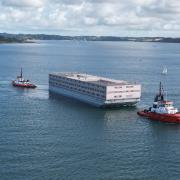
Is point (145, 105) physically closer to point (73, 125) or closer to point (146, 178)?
point (73, 125)

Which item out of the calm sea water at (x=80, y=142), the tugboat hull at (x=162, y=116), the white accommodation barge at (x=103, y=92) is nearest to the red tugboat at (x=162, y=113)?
the tugboat hull at (x=162, y=116)

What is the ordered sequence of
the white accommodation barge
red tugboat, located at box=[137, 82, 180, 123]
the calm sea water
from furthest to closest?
the white accommodation barge → red tugboat, located at box=[137, 82, 180, 123] → the calm sea water

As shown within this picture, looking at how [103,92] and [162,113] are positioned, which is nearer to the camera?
[162,113]

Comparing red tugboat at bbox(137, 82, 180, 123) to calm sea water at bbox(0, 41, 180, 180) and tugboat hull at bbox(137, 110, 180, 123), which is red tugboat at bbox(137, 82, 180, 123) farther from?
calm sea water at bbox(0, 41, 180, 180)

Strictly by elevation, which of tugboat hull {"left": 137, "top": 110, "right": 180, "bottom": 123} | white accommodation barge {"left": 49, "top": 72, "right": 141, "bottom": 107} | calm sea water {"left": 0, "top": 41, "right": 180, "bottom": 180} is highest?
white accommodation barge {"left": 49, "top": 72, "right": 141, "bottom": 107}

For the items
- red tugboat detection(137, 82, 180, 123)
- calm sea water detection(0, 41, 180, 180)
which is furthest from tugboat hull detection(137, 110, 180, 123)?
calm sea water detection(0, 41, 180, 180)

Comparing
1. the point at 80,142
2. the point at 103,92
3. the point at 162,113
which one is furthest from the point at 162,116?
the point at 80,142

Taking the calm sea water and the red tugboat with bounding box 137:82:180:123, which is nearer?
the calm sea water

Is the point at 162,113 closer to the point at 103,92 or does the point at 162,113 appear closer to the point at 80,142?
the point at 103,92

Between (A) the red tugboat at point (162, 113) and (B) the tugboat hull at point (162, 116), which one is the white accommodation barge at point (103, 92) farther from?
(B) the tugboat hull at point (162, 116)

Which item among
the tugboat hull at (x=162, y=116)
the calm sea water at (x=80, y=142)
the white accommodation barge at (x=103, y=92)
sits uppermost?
the white accommodation barge at (x=103, y=92)
